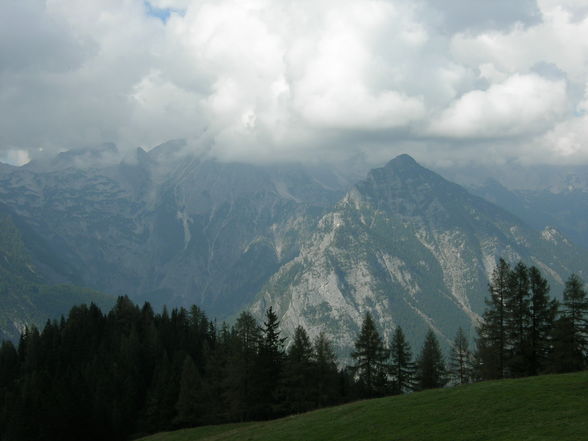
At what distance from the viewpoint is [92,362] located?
117m

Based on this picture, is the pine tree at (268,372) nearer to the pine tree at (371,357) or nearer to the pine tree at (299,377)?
the pine tree at (299,377)

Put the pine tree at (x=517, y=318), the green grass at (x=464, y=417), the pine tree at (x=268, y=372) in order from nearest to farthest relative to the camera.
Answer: the green grass at (x=464, y=417)
the pine tree at (x=517, y=318)
the pine tree at (x=268, y=372)

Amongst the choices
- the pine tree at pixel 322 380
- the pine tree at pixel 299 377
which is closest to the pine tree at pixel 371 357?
the pine tree at pixel 322 380

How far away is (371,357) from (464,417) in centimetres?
4408

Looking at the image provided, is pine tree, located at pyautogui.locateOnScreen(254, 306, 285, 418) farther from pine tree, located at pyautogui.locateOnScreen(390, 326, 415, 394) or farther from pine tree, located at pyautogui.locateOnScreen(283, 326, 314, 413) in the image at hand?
pine tree, located at pyautogui.locateOnScreen(390, 326, 415, 394)

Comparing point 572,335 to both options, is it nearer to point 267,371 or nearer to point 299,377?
point 299,377

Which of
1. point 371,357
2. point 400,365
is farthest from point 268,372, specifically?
point 400,365

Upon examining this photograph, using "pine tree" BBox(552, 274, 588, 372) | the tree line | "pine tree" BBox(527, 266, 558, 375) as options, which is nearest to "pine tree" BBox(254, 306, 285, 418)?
the tree line

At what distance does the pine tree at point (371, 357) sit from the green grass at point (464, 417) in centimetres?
2664

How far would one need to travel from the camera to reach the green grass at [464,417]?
3759 cm

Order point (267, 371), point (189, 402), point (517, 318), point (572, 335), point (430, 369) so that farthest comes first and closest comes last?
1. point (430, 369)
2. point (189, 402)
3. point (267, 371)
4. point (517, 318)
5. point (572, 335)

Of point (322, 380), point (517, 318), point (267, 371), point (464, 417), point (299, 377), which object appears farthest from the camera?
point (267, 371)

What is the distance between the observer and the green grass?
37.6m

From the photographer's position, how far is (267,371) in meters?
84.2
